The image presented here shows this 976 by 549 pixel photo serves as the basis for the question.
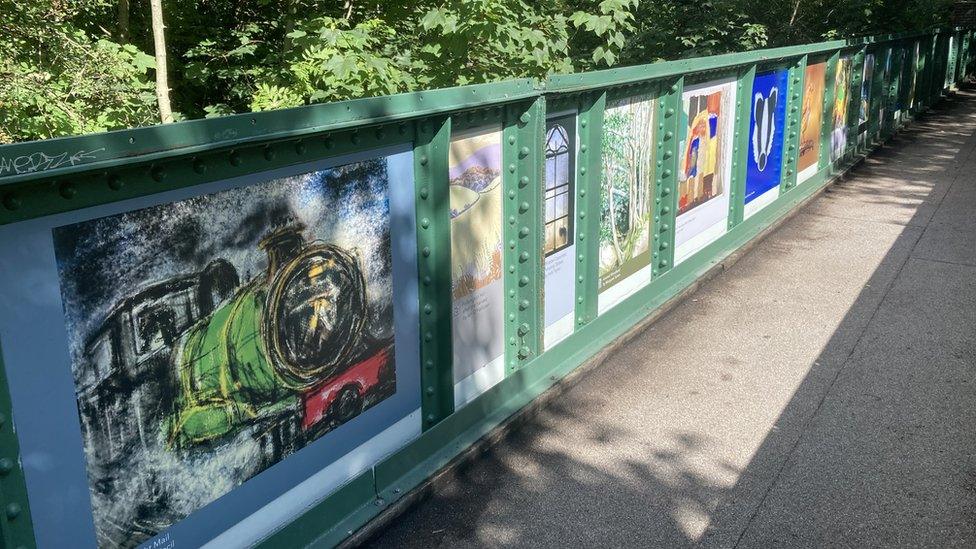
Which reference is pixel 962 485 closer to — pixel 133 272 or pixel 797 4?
pixel 133 272

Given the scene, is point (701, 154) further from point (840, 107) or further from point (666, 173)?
point (840, 107)

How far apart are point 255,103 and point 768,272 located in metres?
5.44

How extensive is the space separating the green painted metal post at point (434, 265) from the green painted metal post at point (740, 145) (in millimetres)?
4689

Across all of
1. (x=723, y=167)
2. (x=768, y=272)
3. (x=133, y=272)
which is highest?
(x=133, y=272)

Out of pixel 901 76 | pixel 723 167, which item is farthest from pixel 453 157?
pixel 901 76

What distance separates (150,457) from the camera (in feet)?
9.62

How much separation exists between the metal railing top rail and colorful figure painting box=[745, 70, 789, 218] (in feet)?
12.9

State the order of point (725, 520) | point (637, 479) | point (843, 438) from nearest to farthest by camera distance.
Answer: point (725, 520)
point (637, 479)
point (843, 438)

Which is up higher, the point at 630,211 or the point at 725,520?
the point at 630,211

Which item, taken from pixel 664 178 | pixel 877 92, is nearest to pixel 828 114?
pixel 877 92

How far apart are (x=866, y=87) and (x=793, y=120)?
4.37 meters

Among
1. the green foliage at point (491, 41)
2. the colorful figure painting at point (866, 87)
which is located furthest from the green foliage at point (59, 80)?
the colorful figure painting at point (866, 87)

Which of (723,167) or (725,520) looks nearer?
(725,520)

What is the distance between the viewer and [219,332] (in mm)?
3137
